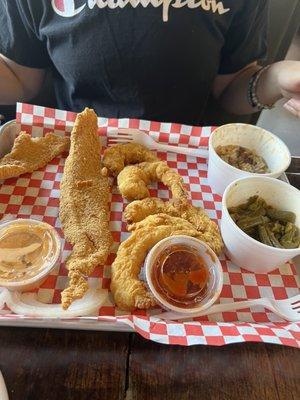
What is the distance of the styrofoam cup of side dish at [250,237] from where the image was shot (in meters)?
0.95

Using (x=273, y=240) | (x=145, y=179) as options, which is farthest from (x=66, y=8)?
(x=273, y=240)

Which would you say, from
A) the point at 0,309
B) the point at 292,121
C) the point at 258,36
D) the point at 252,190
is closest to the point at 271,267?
the point at 252,190

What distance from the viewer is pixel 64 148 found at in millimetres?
1318

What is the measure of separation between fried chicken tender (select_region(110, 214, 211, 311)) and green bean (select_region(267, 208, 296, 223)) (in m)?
0.25

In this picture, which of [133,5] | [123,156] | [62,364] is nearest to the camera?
[62,364]

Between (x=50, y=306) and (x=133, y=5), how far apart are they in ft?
3.28

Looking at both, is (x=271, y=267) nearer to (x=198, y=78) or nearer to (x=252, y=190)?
(x=252, y=190)

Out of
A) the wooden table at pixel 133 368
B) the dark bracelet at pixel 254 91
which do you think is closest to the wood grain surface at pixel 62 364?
the wooden table at pixel 133 368

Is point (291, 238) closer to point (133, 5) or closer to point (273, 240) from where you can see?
point (273, 240)

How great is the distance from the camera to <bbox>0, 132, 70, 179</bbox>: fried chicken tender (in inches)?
47.0

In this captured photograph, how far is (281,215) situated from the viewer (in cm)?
110

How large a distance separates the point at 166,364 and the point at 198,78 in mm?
1093

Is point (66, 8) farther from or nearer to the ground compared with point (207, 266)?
farther from the ground

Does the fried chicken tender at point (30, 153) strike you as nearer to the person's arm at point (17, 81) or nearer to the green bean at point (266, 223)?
the person's arm at point (17, 81)
